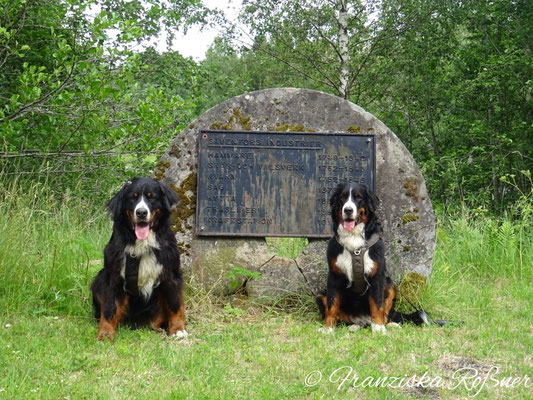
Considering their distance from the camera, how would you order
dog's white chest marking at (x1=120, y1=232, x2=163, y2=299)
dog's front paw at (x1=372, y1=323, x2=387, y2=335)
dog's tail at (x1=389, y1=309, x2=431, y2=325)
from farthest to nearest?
dog's tail at (x1=389, y1=309, x2=431, y2=325) → dog's front paw at (x1=372, y1=323, x2=387, y2=335) → dog's white chest marking at (x1=120, y1=232, x2=163, y2=299)

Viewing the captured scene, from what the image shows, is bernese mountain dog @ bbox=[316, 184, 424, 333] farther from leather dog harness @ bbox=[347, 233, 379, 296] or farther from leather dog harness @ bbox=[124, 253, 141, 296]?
leather dog harness @ bbox=[124, 253, 141, 296]

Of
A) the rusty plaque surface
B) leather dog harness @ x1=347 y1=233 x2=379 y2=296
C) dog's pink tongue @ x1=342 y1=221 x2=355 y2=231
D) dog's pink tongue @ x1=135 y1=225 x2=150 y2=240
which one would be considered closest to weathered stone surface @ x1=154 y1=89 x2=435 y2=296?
the rusty plaque surface

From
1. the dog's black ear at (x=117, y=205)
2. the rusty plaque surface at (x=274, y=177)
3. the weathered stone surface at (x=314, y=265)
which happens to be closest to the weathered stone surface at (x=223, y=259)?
the rusty plaque surface at (x=274, y=177)

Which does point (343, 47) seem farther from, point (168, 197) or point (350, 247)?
point (168, 197)

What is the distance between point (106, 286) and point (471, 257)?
4.50 metres

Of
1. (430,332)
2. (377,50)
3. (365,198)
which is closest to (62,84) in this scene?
(365,198)

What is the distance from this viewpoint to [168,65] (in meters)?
9.47

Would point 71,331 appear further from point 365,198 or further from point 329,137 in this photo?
point 329,137

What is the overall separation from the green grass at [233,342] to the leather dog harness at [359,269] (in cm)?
37

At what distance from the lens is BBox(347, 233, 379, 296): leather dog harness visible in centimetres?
440

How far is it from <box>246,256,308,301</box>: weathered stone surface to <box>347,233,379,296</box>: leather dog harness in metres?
0.87

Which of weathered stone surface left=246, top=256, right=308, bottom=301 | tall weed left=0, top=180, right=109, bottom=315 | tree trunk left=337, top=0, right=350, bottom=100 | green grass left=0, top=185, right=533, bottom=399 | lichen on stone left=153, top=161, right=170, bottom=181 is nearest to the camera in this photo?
green grass left=0, top=185, right=533, bottom=399

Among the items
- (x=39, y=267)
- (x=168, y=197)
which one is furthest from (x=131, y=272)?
(x=39, y=267)

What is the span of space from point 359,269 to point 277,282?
1.13m
